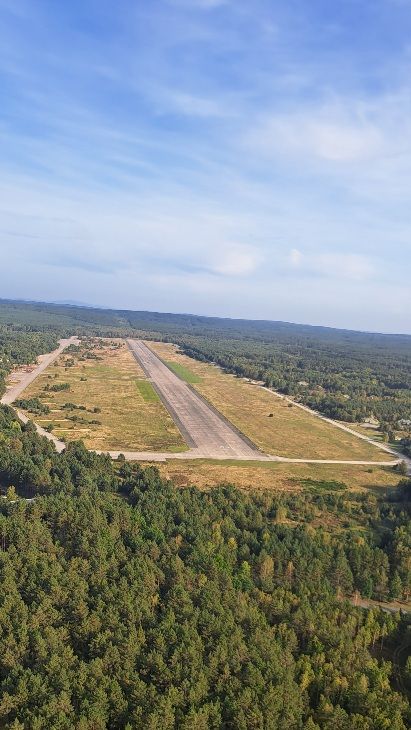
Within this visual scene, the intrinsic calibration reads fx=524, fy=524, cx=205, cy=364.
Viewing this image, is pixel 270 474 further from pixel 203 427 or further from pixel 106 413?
pixel 106 413

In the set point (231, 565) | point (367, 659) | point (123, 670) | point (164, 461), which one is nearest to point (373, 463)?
point (164, 461)

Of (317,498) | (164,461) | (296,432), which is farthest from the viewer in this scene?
(296,432)

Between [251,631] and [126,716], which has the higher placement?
[251,631]

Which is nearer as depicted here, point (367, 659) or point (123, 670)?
point (123, 670)

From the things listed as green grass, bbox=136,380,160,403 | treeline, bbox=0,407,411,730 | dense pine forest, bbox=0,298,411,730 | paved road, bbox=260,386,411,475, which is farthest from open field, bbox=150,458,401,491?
green grass, bbox=136,380,160,403

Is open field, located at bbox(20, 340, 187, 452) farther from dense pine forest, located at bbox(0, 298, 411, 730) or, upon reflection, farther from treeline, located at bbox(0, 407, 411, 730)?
treeline, located at bbox(0, 407, 411, 730)

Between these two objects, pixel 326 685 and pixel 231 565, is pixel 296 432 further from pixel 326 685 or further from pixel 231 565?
pixel 326 685

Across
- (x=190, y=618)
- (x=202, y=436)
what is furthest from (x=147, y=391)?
(x=190, y=618)

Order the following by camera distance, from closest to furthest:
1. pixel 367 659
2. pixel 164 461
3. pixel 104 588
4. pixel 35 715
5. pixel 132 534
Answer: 1. pixel 35 715
2. pixel 367 659
3. pixel 104 588
4. pixel 132 534
5. pixel 164 461
